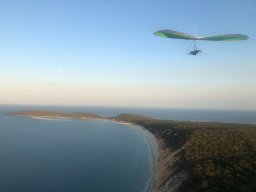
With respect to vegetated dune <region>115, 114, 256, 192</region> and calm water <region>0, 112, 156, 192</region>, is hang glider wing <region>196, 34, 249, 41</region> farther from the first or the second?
calm water <region>0, 112, 156, 192</region>

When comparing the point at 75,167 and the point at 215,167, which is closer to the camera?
the point at 215,167

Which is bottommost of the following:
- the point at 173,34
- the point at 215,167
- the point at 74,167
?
the point at 74,167

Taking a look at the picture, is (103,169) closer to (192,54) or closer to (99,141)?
(192,54)

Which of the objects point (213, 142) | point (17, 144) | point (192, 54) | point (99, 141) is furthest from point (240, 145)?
point (17, 144)

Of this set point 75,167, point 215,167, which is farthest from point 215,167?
point 75,167

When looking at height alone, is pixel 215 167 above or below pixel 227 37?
below

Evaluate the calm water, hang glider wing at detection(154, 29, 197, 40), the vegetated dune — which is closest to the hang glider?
hang glider wing at detection(154, 29, 197, 40)

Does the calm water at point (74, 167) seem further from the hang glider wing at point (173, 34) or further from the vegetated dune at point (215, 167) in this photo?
the hang glider wing at point (173, 34)

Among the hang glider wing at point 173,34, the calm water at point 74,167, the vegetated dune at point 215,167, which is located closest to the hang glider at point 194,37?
the hang glider wing at point 173,34

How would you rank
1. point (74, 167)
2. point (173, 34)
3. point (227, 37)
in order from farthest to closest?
point (74, 167) < point (227, 37) < point (173, 34)

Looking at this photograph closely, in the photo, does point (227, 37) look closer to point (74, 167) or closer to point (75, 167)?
point (75, 167)

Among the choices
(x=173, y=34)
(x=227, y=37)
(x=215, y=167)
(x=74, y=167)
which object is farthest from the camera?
(x=74, y=167)
